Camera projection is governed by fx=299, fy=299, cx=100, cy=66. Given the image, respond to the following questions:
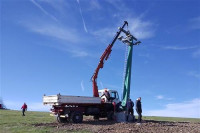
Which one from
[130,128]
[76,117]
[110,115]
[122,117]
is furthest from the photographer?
[110,115]

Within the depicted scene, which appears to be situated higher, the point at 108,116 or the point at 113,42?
the point at 113,42

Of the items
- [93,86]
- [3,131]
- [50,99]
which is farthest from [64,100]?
[3,131]

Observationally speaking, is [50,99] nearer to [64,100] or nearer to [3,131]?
[64,100]

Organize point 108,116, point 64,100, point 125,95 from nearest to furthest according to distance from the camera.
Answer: point 64,100, point 108,116, point 125,95

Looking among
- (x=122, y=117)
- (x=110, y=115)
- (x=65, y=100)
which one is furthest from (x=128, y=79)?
(x=65, y=100)

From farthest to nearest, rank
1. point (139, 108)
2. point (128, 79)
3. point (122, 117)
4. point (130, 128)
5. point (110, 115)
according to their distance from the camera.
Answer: point (128, 79) < point (110, 115) < point (122, 117) < point (139, 108) < point (130, 128)

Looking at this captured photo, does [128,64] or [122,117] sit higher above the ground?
[128,64]

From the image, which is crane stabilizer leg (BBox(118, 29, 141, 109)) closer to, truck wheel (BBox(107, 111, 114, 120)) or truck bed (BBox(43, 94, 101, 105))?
truck wheel (BBox(107, 111, 114, 120))

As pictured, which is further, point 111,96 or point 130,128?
point 111,96

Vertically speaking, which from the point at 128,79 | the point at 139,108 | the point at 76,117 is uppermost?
the point at 128,79

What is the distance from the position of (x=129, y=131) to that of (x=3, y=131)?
24.2 feet

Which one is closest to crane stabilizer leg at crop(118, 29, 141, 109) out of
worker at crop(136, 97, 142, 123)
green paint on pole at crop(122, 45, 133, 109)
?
green paint on pole at crop(122, 45, 133, 109)

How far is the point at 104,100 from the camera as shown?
29.0m

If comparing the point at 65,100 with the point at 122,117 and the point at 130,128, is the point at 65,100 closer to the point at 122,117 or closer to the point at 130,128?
the point at 122,117
